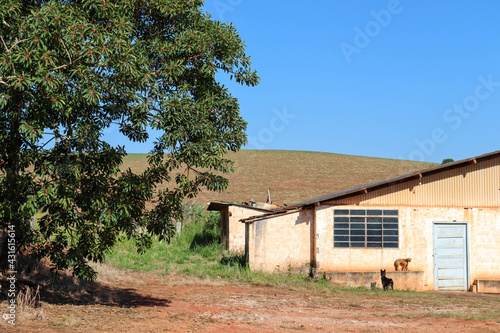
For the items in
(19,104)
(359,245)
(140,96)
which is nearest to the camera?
(19,104)

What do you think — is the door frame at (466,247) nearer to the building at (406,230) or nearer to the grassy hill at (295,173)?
the building at (406,230)

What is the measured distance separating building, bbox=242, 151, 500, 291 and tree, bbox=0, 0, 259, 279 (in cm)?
729

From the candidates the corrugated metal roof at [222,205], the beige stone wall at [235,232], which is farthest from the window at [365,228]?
the beige stone wall at [235,232]

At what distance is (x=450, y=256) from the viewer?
19.4m

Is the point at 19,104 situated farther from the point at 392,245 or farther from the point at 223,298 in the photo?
the point at 392,245

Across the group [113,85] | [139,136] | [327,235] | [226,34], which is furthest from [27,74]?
[327,235]

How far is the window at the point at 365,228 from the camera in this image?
62.6ft

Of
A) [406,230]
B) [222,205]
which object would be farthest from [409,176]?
[222,205]

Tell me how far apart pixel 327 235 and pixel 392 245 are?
254 cm

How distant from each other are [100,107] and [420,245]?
13.3 metres

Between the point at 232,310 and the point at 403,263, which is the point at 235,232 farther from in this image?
the point at 232,310

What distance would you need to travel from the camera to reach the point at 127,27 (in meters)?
11.1

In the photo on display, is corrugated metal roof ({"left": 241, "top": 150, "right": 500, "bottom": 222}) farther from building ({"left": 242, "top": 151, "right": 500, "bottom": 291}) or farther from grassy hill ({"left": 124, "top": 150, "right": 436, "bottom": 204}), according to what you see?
grassy hill ({"left": 124, "top": 150, "right": 436, "bottom": 204})

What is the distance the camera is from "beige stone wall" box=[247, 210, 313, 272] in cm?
1909
